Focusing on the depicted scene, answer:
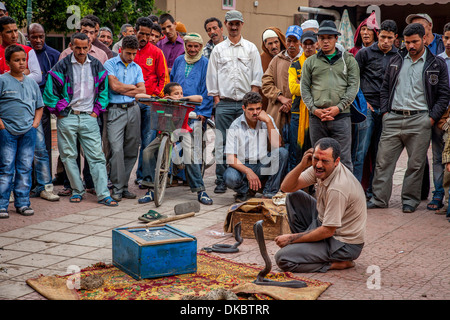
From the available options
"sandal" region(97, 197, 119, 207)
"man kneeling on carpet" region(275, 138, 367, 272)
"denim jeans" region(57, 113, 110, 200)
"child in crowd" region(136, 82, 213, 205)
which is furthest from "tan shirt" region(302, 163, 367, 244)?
"denim jeans" region(57, 113, 110, 200)

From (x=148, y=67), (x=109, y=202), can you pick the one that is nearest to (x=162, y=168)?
(x=109, y=202)

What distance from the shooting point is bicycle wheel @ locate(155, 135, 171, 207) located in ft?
25.2

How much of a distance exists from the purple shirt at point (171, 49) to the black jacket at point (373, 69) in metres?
3.31

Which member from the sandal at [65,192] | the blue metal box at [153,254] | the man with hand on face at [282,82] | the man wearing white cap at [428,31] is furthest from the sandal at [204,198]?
the man wearing white cap at [428,31]

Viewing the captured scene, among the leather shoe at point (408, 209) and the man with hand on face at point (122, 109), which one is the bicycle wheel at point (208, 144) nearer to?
the man with hand on face at point (122, 109)

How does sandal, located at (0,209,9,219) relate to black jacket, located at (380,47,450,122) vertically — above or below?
below

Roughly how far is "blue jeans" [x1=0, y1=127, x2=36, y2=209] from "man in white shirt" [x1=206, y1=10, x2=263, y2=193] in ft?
8.45

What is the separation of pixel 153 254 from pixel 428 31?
19.1 ft

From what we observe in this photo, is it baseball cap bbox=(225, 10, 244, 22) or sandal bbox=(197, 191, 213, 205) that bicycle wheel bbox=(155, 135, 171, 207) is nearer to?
sandal bbox=(197, 191, 213, 205)

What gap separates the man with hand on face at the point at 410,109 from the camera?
298 inches

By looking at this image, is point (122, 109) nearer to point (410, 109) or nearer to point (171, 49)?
point (171, 49)

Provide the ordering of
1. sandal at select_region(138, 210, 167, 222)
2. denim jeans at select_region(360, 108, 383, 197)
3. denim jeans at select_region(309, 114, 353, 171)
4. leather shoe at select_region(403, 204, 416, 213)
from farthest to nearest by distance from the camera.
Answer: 1. denim jeans at select_region(360, 108, 383, 197)
2. leather shoe at select_region(403, 204, 416, 213)
3. denim jeans at select_region(309, 114, 353, 171)
4. sandal at select_region(138, 210, 167, 222)

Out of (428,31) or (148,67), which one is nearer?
(428,31)

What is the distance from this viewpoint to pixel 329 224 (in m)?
5.20
